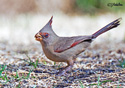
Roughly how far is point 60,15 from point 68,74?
7.52 meters

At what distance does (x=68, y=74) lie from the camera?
4543 millimetres

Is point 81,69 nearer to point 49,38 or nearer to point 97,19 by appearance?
point 49,38

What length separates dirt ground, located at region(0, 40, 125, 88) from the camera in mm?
4031

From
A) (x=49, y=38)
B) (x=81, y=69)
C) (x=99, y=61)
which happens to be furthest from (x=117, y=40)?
(x=49, y=38)

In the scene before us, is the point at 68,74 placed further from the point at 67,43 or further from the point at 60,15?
the point at 60,15

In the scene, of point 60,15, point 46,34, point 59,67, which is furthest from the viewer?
point 60,15

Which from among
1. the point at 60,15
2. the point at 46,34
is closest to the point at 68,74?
the point at 46,34

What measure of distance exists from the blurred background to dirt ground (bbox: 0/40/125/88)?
113 inches

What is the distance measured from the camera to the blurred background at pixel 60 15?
9.30 meters

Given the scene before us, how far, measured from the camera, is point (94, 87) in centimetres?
387

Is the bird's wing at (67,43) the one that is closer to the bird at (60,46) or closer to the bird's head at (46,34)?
the bird at (60,46)

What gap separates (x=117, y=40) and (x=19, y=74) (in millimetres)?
3926

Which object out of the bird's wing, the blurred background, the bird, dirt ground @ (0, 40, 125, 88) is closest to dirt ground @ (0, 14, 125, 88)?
dirt ground @ (0, 40, 125, 88)

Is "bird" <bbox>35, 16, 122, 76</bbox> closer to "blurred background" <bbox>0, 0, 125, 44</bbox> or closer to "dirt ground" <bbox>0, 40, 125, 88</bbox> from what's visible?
"dirt ground" <bbox>0, 40, 125, 88</bbox>
